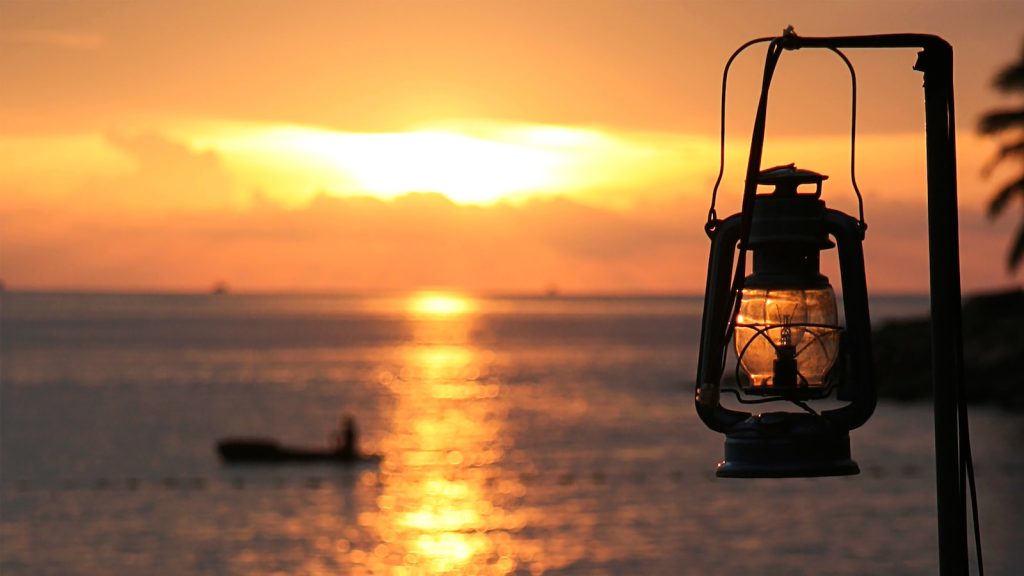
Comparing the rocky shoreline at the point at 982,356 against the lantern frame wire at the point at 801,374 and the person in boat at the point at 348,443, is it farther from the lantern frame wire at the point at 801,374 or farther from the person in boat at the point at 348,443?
the lantern frame wire at the point at 801,374

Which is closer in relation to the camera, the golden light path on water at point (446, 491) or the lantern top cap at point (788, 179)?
the lantern top cap at point (788, 179)

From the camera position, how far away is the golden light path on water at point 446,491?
3525 cm

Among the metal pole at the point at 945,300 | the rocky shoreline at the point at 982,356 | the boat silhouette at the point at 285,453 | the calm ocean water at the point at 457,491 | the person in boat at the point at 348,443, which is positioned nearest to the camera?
the metal pole at the point at 945,300

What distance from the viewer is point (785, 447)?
11.6 ft

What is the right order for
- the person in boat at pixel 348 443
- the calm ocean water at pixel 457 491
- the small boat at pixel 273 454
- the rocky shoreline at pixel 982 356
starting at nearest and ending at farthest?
the calm ocean water at pixel 457 491
the person in boat at pixel 348 443
the small boat at pixel 273 454
the rocky shoreline at pixel 982 356

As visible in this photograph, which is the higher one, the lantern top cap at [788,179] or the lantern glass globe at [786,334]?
the lantern top cap at [788,179]

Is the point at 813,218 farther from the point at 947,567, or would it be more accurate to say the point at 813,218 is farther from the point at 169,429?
the point at 169,429

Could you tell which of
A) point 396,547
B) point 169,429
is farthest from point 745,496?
point 169,429

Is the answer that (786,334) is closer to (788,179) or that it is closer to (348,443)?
(788,179)

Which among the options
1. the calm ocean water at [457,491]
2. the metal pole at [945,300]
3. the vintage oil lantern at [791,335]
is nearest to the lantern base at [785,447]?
the vintage oil lantern at [791,335]

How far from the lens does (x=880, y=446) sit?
60.1m

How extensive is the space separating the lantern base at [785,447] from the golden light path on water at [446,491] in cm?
3024

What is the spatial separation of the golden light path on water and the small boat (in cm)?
163

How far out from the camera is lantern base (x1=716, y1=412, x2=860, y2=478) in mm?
3508
